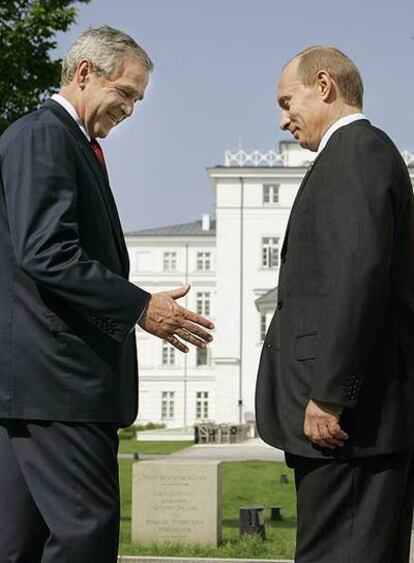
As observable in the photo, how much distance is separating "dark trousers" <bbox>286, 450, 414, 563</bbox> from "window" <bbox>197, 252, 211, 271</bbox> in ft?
245

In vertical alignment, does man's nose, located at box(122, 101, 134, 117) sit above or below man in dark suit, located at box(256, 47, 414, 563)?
above

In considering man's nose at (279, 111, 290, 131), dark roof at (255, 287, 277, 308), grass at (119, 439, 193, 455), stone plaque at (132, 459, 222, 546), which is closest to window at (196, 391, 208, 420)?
dark roof at (255, 287, 277, 308)

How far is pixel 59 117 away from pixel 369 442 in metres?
1.32

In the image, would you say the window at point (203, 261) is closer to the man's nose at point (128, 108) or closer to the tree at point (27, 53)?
the tree at point (27, 53)

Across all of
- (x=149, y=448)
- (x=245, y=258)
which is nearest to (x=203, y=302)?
(x=245, y=258)

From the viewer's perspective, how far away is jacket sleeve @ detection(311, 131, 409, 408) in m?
3.31

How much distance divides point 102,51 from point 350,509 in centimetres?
154

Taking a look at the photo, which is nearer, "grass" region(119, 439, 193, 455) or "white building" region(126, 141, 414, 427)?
"grass" region(119, 439, 193, 455)

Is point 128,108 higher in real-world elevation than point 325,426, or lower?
higher

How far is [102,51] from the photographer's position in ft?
11.4

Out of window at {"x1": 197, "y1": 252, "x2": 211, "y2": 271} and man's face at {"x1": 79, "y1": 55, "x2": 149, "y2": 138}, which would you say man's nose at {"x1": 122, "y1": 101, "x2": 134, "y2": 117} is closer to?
man's face at {"x1": 79, "y1": 55, "x2": 149, "y2": 138}

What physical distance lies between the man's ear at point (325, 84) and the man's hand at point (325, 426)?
37.5 inches

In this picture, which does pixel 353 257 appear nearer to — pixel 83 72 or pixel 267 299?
pixel 83 72

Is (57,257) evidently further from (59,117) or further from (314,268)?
(314,268)
